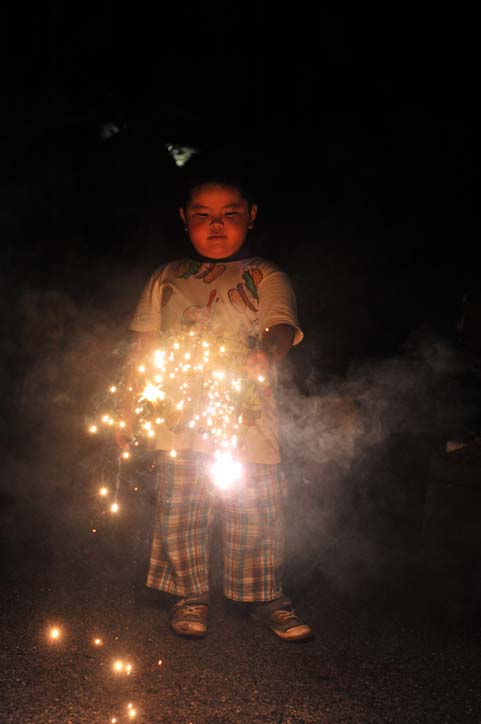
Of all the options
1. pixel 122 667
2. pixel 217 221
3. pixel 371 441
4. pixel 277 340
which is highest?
pixel 217 221

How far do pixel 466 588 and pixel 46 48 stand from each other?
4455 mm

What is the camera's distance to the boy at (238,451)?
10.6 feet

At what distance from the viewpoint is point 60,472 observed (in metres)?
4.89

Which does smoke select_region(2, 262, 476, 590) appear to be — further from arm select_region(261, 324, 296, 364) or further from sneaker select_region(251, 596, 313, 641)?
arm select_region(261, 324, 296, 364)

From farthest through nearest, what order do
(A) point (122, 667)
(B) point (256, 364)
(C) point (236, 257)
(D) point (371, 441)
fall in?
(D) point (371, 441) → (C) point (236, 257) → (B) point (256, 364) → (A) point (122, 667)

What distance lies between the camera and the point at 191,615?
3.11 metres

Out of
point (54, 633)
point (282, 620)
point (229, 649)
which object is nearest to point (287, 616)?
point (282, 620)

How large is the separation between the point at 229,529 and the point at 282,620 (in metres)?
0.53

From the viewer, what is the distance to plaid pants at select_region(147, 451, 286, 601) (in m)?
3.28

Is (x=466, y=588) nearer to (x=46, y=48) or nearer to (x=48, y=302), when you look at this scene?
(x=48, y=302)

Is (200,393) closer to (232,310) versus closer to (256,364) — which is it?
(256,364)

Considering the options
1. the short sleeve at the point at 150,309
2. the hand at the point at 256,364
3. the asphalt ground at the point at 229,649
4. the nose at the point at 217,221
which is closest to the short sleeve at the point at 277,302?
the hand at the point at 256,364

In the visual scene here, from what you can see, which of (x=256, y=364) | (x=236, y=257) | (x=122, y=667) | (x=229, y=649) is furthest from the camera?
(x=236, y=257)

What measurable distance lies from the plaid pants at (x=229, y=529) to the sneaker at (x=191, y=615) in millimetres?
52
